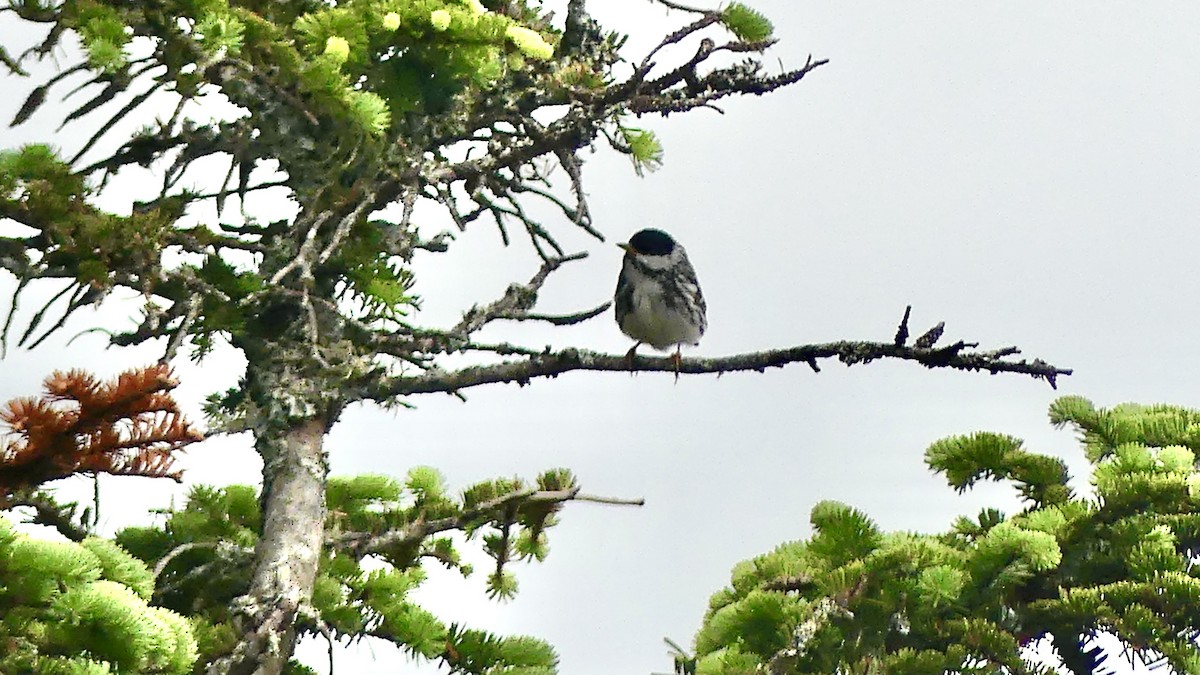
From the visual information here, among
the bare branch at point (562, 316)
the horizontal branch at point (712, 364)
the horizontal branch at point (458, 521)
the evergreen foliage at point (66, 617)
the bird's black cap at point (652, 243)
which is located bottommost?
the evergreen foliage at point (66, 617)

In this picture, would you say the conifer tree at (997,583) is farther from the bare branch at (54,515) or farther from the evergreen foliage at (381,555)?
the bare branch at (54,515)

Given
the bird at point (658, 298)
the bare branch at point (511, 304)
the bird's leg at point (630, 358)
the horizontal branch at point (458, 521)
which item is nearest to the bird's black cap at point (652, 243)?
the bird at point (658, 298)

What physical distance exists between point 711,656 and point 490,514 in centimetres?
117

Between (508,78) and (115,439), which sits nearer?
(115,439)

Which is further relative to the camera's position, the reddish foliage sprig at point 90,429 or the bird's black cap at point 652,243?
the bird's black cap at point 652,243

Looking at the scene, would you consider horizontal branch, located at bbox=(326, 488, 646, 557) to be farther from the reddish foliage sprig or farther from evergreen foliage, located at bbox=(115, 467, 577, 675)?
the reddish foliage sprig

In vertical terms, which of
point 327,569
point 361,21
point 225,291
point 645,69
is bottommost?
point 327,569

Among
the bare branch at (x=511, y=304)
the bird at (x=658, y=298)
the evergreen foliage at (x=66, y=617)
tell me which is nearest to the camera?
the evergreen foliage at (x=66, y=617)

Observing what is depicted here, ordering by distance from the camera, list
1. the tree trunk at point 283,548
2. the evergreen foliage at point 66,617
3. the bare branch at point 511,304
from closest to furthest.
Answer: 1. the evergreen foliage at point 66,617
2. the tree trunk at point 283,548
3. the bare branch at point 511,304

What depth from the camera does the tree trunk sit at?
514cm

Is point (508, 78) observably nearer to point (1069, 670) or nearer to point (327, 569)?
point (327, 569)

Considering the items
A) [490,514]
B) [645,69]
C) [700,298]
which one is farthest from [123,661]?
[700,298]

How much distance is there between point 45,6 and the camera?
551cm

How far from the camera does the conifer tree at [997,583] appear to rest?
18.8 ft
